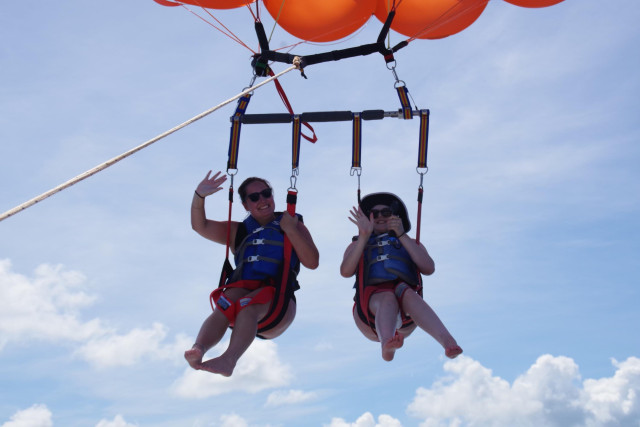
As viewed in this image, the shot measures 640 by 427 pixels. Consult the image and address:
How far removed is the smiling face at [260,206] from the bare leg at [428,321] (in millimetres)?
1330

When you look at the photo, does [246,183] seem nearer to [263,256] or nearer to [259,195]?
[259,195]

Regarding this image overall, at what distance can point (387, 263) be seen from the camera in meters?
5.69

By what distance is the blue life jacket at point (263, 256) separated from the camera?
5.72 m

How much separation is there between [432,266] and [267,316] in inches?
52.2

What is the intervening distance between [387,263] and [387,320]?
0.57 m

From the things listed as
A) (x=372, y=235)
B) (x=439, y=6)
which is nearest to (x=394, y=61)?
(x=439, y=6)

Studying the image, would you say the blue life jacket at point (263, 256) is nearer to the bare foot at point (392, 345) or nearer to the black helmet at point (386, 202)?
the black helmet at point (386, 202)

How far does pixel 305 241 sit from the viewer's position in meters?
5.73

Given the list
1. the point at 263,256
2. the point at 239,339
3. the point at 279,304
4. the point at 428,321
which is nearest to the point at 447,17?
the point at 263,256

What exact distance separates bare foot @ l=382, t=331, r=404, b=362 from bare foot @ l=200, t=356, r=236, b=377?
41.2 inches

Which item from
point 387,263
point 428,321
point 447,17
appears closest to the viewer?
point 428,321

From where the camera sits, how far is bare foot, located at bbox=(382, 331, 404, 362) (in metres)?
4.91

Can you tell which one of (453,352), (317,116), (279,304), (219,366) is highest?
(317,116)

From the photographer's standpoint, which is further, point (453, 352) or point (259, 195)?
point (259, 195)
